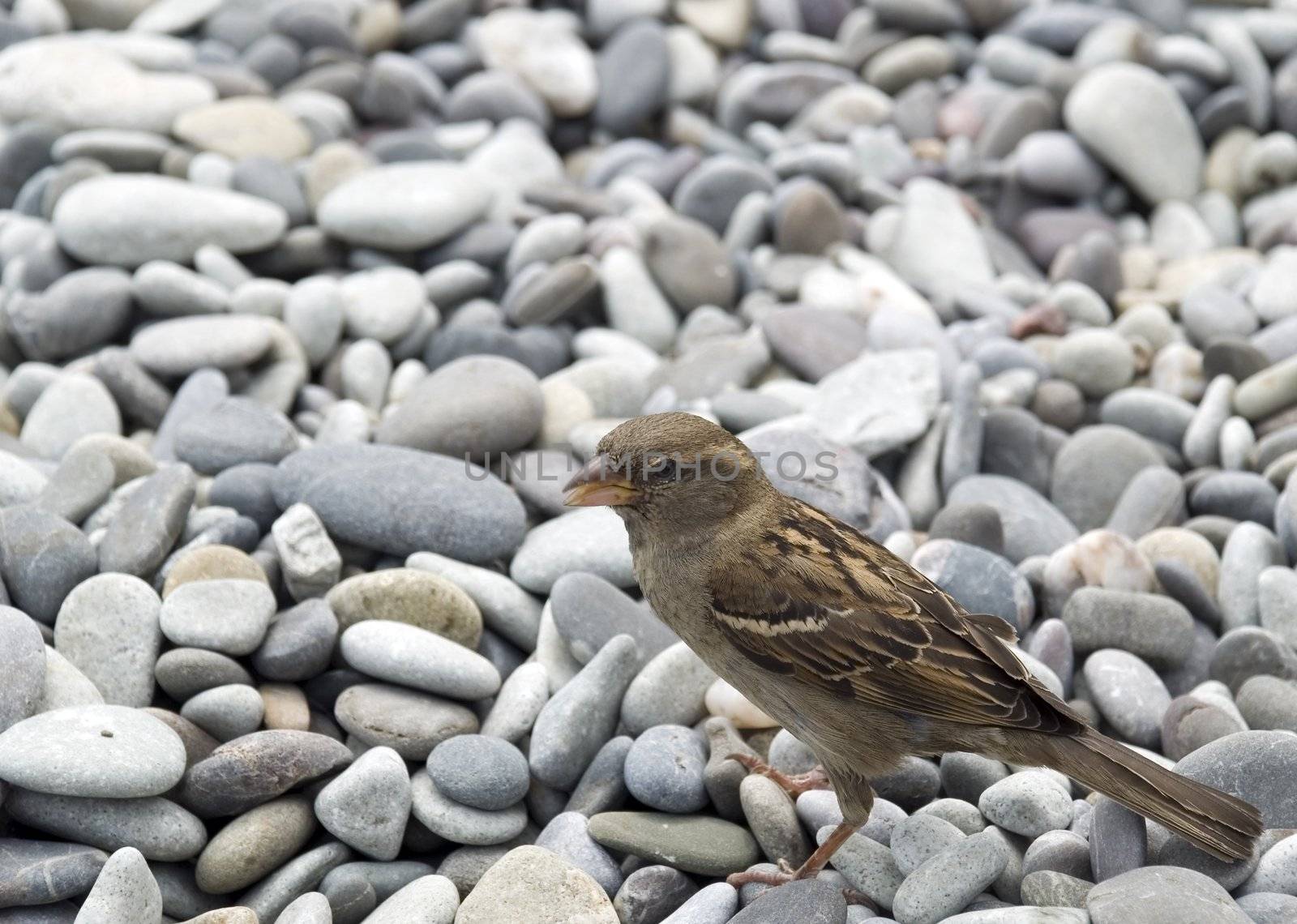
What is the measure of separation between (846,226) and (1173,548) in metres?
2.86

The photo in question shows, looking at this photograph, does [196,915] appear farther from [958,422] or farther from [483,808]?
[958,422]

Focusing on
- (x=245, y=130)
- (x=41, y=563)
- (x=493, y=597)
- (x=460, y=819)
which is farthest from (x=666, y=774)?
(x=245, y=130)

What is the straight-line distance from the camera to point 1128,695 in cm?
392

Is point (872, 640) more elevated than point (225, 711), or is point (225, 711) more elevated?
point (872, 640)

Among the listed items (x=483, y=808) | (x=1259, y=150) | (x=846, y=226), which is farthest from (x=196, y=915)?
(x=1259, y=150)

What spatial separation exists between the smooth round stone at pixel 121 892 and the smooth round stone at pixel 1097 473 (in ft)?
11.6

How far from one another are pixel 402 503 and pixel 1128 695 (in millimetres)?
2414

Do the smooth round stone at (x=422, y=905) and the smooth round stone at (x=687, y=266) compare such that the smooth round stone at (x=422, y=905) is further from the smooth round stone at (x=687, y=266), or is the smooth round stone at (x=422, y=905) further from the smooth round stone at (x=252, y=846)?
the smooth round stone at (x=687, y=266)

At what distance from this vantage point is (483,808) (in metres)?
3.65

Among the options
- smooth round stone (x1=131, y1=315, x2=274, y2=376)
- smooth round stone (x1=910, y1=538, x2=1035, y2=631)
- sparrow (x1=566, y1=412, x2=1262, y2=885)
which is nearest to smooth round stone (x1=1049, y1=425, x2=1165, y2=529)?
smooth round stone (x1=910, y1=538, x2=1035, y2=631)

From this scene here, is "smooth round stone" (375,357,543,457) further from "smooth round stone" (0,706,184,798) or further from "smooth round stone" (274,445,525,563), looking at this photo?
"smooth round stone" (0,706,184,798)

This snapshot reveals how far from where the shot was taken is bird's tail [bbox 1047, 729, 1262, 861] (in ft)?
10.3

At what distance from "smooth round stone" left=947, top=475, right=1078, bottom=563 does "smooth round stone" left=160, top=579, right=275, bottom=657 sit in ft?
8.26

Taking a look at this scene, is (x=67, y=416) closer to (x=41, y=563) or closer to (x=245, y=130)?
(x=41, y=563)
